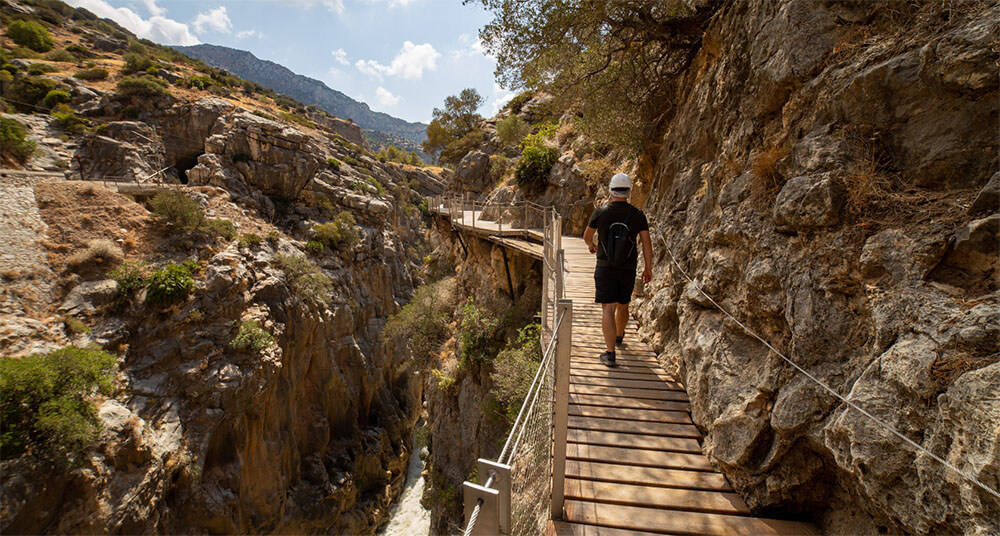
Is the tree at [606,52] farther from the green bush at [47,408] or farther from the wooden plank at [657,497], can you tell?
the green bush at [47,408]

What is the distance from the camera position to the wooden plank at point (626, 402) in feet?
11.0

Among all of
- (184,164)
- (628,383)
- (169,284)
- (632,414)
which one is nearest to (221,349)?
(169,284)

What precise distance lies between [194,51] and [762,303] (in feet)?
701

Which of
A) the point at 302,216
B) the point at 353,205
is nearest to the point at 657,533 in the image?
the point at 302,216

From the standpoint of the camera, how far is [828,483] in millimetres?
2109

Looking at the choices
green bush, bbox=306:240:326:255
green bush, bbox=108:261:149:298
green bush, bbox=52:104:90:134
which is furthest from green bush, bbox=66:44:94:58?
green bush, bbox=108:261:149:298

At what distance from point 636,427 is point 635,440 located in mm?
170

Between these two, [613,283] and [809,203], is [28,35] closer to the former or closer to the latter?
[613,283]

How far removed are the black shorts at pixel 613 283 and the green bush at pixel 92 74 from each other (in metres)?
37.0

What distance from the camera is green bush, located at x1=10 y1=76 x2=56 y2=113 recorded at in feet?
61.7

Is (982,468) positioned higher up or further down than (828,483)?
higher up

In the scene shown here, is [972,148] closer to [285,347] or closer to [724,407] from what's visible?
[724,407]

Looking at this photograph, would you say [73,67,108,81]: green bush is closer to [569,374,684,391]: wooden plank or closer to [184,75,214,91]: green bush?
[184,75,214,91]: green bush

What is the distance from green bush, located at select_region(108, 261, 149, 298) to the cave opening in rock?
1324 centimetres
